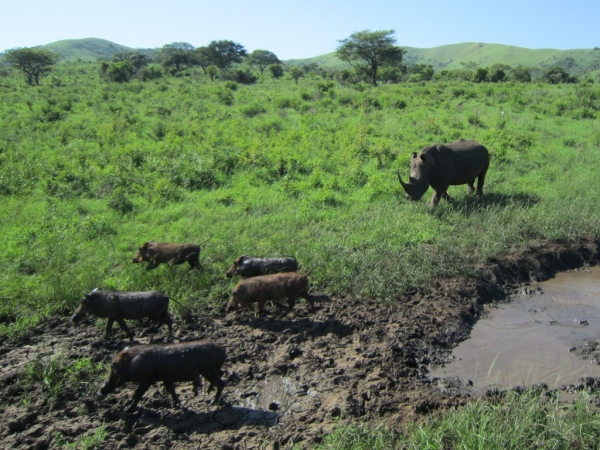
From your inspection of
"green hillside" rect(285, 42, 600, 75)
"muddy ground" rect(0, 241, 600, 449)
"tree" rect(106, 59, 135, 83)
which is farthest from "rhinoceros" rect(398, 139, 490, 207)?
"green hillside" rect(285, 42, 600, 75)

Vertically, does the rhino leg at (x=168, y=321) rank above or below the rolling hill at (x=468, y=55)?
below

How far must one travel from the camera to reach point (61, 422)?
490 cm

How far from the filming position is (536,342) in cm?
653

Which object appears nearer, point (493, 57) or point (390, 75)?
point (390, 75)

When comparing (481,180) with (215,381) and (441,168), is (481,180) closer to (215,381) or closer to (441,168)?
(441,168)

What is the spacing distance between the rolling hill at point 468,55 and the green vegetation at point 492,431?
98.5 meters

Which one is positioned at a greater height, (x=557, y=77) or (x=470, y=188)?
(x=557, y=77)

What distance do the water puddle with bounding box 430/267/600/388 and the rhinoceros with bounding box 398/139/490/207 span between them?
3.71 meters

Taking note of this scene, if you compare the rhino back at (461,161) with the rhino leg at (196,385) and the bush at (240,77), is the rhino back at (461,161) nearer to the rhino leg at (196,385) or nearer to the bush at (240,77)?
the rhino leg at (196,385)

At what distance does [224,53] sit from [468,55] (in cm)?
11219

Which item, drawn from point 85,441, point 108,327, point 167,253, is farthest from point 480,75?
point 85,441

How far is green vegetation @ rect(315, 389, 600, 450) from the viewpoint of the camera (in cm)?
432

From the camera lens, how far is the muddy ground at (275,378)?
4.80m

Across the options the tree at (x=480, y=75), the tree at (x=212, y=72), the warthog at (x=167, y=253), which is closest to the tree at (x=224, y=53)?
the tree at (x=212, y=72)
